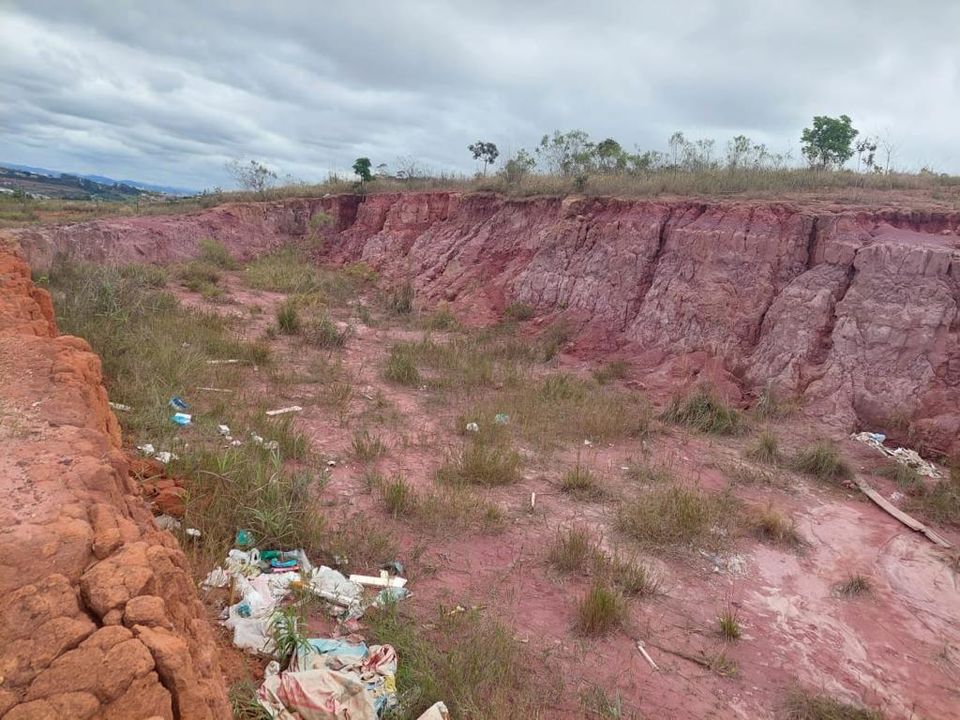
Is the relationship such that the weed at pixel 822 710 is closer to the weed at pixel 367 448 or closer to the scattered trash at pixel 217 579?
the scattered trash at pixel 217 579

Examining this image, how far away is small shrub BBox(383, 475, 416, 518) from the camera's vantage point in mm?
4828

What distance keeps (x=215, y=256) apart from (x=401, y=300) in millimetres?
5482

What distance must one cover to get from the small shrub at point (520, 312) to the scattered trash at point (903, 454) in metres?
6.23

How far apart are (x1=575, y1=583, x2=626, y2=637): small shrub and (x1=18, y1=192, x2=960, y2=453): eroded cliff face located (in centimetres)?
556

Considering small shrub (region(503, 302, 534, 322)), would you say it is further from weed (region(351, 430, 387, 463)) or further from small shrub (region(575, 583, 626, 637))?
small shrub (region(575, 583, 626, 637))

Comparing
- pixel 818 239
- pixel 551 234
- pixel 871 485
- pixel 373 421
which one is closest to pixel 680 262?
pixel 818 239

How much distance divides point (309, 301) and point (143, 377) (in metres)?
6.80

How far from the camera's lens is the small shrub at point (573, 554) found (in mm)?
4320

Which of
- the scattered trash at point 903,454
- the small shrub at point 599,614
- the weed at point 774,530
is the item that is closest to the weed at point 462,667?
the small shrub at point 599,614

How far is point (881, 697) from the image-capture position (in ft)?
11.3

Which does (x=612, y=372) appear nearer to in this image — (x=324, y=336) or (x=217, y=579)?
(x=324, y=336)

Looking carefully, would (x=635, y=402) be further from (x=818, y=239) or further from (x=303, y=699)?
(x=303, y=699)

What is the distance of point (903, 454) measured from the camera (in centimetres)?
716

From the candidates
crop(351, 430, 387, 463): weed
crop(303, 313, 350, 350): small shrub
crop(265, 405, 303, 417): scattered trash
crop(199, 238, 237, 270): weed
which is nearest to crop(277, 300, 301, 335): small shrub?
crop(303, 313, 350, 350): small shrub
